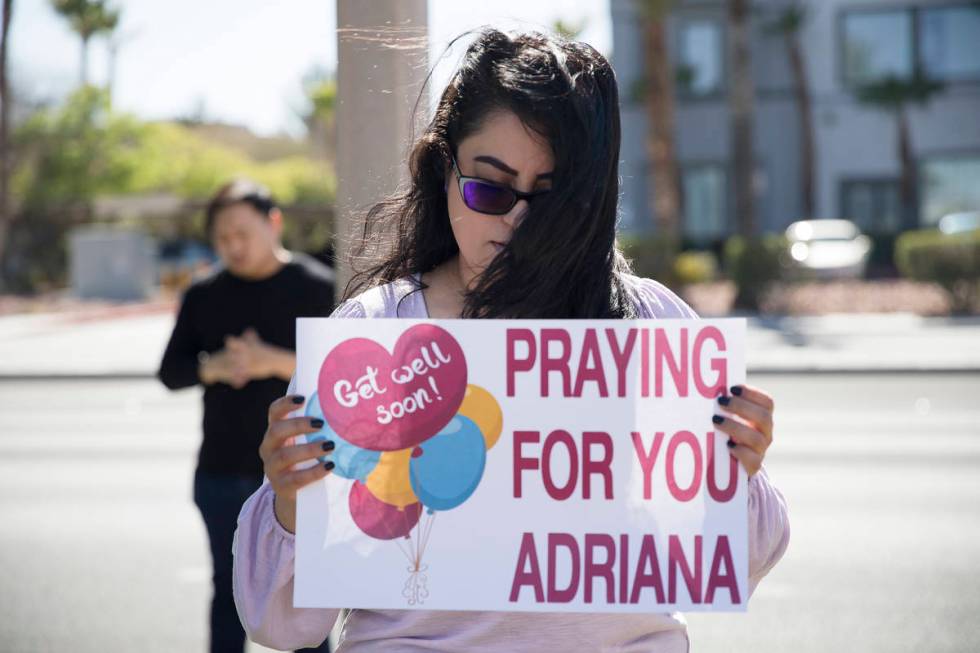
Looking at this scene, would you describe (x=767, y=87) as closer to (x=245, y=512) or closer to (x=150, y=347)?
(x=150, y=347)

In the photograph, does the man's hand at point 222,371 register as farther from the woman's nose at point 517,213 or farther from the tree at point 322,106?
the tree at point 322,106

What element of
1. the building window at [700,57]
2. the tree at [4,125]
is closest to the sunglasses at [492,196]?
the tree at [4,125]

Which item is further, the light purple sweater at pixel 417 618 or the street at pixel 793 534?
the street at pixel 793 534

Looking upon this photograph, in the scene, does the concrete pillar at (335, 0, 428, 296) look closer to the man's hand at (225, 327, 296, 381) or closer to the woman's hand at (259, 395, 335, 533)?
the woman's hand at (259, 395, 335, 533)

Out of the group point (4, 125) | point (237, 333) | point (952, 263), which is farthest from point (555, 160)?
point (4, 125)

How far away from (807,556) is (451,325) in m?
5.22

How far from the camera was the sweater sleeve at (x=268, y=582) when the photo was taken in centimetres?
185

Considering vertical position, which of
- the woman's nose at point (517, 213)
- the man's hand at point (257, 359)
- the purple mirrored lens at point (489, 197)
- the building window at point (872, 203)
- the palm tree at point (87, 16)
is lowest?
the man's hand at point (257, 359)

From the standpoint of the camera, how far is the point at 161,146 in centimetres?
5206

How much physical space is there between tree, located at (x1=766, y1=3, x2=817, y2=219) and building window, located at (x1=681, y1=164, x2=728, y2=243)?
2256 mm

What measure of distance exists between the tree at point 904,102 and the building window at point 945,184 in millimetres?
440

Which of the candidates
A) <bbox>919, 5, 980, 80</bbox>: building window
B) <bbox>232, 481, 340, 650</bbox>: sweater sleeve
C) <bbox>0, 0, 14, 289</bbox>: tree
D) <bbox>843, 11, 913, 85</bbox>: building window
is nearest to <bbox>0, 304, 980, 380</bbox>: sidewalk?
<bbox>0, 0, 14, 289</bbox>: tree

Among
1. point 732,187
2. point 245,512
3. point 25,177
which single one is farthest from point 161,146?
point 245,512

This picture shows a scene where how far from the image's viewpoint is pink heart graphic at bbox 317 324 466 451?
1830 millimetres
